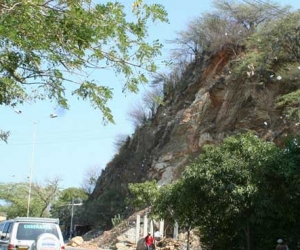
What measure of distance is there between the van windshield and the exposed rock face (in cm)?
2675

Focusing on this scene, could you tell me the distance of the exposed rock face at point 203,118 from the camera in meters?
41.9

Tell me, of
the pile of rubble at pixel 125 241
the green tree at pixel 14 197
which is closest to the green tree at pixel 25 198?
the green tree at pixel 14 197

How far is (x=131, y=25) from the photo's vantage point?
Answer: 7.80 meters

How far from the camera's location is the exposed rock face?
41.9m

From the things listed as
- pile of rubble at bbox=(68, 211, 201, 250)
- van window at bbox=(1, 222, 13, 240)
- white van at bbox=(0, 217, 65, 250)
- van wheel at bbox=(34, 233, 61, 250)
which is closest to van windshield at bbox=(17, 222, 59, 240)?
white van at bbox=(0, 217, 65, 250)

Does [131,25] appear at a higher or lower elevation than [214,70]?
lower

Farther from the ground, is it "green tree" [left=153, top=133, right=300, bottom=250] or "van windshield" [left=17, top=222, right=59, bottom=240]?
"green tree" [left=153, top=133, right=300, bottom=250]

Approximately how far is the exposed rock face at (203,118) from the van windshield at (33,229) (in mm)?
26751

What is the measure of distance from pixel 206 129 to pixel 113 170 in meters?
25.2

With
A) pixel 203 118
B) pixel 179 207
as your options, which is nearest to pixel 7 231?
pixel 179 207

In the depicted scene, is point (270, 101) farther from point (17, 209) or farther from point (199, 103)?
point (17, 209)

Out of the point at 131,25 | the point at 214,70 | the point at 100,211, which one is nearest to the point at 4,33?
the point at 131,25

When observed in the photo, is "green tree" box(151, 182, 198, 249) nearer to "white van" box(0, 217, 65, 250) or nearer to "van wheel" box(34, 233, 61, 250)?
"white van" box(0, 217, 65, 250)

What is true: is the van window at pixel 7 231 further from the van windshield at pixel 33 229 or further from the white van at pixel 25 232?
the van windshield at pixel 33 229
